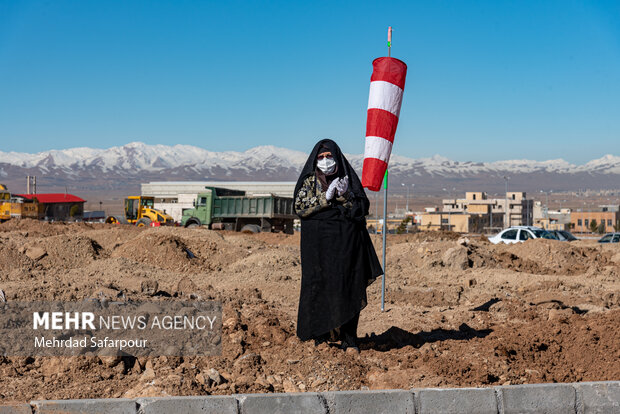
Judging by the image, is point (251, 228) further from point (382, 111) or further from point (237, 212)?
point (382, 111)

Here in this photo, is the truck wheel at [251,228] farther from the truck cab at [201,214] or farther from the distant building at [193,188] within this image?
the distant building at [193,188]

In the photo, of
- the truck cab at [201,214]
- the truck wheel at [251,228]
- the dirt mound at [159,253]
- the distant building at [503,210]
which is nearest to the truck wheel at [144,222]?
the truck cab at [201,214]

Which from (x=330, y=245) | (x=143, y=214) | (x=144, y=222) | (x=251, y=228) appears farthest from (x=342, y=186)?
(x=143, y=214)

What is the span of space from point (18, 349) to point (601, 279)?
12506 millimetres

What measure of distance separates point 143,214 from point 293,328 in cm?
2868

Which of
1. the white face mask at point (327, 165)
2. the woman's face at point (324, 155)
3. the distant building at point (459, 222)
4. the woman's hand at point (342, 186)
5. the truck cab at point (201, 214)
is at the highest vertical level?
the woman's face at point (324, 155)

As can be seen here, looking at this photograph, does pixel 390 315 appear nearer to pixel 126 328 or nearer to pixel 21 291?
pixel 126 328

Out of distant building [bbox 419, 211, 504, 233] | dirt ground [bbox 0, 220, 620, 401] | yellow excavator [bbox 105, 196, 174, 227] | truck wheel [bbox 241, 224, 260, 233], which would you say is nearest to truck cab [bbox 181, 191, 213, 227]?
yellow excavator [bbox 105, 196, 174, 227]

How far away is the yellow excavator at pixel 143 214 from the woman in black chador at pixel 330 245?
2839cm

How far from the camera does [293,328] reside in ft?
22.2

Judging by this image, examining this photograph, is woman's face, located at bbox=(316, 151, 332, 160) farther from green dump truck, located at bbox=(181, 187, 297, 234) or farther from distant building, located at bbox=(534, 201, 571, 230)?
distant building, located at bbox=(534, 201, 571, 230)

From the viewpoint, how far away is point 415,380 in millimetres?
5180

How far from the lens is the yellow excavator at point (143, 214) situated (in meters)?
33.5

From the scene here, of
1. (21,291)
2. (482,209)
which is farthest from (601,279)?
(482,209)
